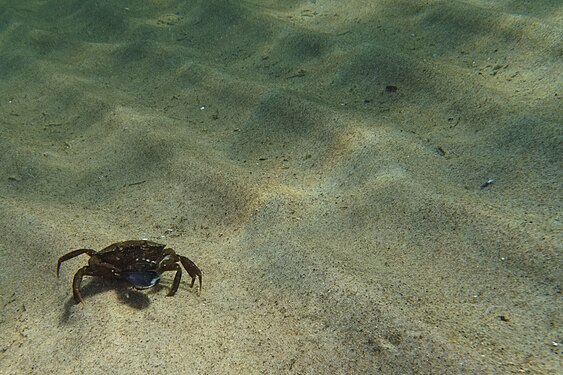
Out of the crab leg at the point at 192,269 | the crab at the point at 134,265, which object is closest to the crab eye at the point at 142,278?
the crab at the point at 134,265

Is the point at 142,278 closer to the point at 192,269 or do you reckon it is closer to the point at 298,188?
the point at 192,269

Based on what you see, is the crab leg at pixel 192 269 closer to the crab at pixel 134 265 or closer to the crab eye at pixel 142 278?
the crab at pixel 134 265

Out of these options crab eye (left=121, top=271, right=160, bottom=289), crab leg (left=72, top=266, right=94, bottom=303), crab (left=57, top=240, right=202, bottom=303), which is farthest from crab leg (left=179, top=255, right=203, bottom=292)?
crab leg (left=72, top=266, right=94, bottom=303)

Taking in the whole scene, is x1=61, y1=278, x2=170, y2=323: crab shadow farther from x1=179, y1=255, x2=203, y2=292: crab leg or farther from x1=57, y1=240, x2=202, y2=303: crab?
x1=179, y1=255, x2=203, y2=292: crab leg

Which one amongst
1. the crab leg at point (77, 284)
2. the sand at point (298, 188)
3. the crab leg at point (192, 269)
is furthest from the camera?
the crab leg at point (192, 269)

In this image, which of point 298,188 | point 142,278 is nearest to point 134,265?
point 142,278

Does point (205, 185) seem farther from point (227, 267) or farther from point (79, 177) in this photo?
point (79, 177)
